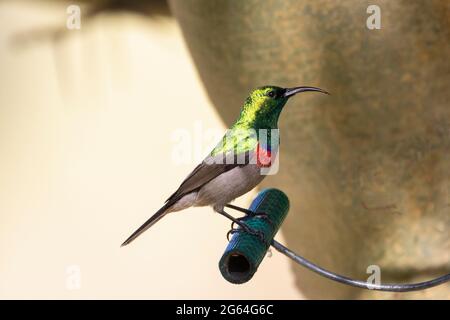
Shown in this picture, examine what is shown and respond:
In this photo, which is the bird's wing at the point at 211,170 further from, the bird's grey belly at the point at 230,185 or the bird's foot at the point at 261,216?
the bird's foot at the point at 261,216

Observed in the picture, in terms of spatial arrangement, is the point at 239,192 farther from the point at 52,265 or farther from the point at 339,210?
the point at 52,265

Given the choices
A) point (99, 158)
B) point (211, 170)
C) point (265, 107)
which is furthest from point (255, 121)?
point (99, 158)

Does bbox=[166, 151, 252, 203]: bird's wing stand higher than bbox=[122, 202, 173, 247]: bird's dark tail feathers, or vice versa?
bbox=[166, 151, 252, 203]: bird's wing

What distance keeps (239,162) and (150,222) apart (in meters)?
0.28

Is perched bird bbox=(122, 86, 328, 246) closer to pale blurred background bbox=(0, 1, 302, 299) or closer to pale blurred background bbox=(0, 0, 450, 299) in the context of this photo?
pale blurred background bbox=(0, 0, 450, 299)

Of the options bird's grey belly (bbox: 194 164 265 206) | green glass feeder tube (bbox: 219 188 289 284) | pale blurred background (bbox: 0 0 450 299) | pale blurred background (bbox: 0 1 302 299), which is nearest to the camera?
green glass feeder tube (bbox: 219 188 289 284)

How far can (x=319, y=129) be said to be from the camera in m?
2.98

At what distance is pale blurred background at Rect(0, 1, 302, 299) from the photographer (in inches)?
178

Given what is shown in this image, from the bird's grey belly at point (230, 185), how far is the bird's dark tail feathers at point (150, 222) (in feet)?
0.32

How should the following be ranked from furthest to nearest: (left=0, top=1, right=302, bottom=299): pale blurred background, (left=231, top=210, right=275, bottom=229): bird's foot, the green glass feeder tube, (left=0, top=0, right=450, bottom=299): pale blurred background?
(left=0, top=1, right=302, bottom=299): pale blurred background, (left=0, top=0, right=450, bottom=299): pale blurred background, (left=231, top=210, right=275, bottom=229): bird's foot, the green glass feeder tube

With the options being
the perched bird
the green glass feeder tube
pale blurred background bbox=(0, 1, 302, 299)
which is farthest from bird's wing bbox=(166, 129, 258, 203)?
pale blurred background bbox=(0, 1, 302, 299)

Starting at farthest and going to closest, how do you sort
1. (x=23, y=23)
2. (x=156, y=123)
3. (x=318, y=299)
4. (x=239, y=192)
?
1. (x=23, y=23)
2. (x=156, y=123)
3. (x=318, y=299)
4. (x=239, y=192)

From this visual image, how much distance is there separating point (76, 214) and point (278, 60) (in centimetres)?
226

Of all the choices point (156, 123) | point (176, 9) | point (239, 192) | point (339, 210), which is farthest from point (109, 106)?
point (239, 192)
